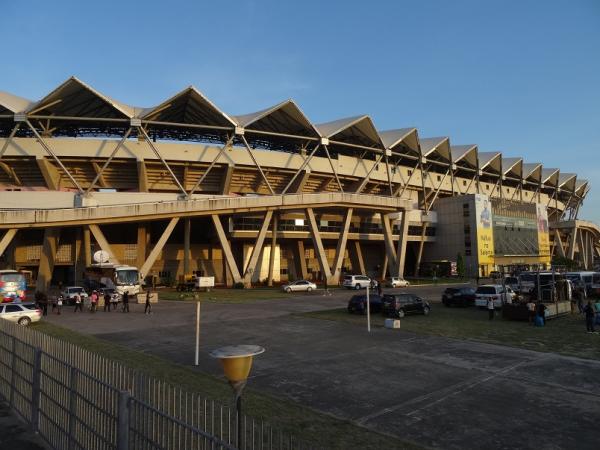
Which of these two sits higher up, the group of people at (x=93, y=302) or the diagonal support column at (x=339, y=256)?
the diagonal support column at (x=339, y=256)

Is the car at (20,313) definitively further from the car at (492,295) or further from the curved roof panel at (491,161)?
the curved roof panel at (491,161)

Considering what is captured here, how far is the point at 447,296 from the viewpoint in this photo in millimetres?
31516

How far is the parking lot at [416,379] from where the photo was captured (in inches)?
333

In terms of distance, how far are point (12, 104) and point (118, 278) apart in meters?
27.4

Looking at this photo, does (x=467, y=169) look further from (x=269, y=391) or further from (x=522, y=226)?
(x=269, y=391)

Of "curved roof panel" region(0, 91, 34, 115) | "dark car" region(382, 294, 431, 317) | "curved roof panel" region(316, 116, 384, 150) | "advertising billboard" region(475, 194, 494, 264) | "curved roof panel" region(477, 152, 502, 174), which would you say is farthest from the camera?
"curved roof panel" region(477, 152, 502, 174)

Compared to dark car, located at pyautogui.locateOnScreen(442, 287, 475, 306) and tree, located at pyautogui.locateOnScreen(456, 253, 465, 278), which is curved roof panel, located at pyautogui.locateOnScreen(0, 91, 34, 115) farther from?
tree, located at pyautogui.locateOnScreen(456, 253, 465, 278)

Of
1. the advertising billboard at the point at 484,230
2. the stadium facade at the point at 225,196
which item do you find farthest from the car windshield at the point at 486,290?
the advertising billboard at the point at 484,230

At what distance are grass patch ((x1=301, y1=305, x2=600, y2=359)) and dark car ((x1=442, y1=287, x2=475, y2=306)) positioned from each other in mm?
2600

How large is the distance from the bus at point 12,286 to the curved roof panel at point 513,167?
295ft

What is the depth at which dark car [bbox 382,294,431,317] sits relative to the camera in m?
24.7

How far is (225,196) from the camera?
2169 inches

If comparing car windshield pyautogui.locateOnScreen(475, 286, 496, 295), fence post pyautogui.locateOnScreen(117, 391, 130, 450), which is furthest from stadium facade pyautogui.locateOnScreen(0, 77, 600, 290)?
fence post pyautogui.locateOnScreen(117, 391, 130, 450)

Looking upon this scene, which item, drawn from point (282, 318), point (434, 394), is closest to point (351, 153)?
point (282, 318)
